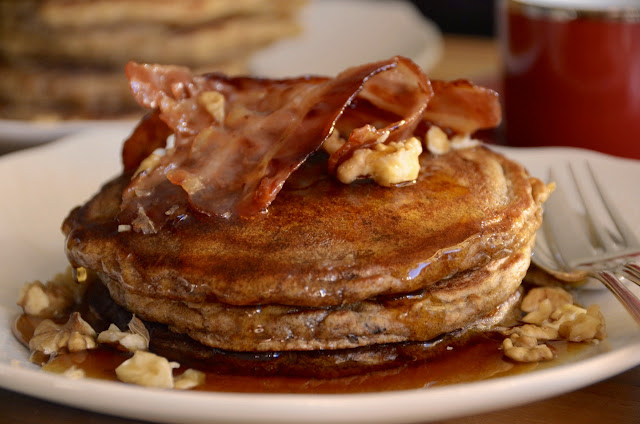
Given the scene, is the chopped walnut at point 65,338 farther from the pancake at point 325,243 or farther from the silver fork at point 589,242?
the silver fork at point 589,242

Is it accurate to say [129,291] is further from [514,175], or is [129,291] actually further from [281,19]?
[281,19]

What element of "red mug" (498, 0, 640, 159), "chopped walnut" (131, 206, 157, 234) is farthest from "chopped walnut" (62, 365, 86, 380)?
"red mug" (498, 0, 640, 159)

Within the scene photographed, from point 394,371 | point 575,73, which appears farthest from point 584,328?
point 575,73

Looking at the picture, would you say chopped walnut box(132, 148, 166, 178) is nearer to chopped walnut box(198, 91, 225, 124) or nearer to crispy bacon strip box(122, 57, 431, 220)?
crispy bacon strip box(122, 57, 431, 220)

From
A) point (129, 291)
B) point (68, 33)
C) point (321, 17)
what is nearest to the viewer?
point (129, 291)

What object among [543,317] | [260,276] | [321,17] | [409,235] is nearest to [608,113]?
[543,317]
